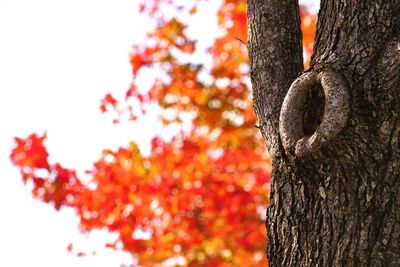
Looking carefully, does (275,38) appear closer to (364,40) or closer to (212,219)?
(364,40)

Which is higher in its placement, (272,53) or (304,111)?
(272,53)

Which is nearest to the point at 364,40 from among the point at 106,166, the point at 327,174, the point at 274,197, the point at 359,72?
the point at 359,72

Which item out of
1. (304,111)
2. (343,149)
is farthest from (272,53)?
(343,149)

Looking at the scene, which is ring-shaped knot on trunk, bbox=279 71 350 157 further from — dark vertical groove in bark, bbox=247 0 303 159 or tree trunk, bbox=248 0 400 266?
dark vertical groove in bark, bbox=247 0 303 159

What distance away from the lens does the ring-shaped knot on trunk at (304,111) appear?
117 inches

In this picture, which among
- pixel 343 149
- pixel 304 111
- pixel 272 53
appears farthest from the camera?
pixel 272 53

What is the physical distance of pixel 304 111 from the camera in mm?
3176

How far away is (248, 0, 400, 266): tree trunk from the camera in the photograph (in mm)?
3006

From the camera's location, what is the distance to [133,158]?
28.3 ft

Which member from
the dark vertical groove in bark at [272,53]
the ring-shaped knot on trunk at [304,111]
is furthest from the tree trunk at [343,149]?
the dark vertical groove in bark at [272,53]

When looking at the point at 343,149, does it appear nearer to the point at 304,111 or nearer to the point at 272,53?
the point at 304,111

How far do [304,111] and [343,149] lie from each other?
295mm

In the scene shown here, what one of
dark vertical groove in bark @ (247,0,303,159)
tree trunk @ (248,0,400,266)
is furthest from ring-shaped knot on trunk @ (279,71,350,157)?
dark vertical groove in bark @ (247,0,303,159)

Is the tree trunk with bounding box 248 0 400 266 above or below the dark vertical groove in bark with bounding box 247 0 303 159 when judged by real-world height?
below
